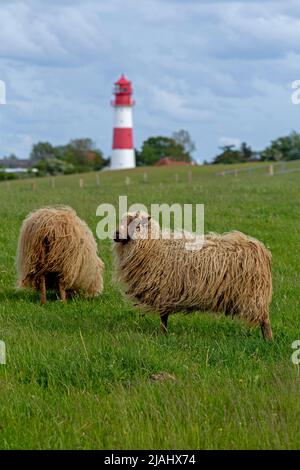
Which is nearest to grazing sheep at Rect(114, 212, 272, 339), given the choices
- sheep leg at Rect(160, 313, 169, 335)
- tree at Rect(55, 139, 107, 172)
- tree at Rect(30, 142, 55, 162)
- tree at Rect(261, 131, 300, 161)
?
sheep leg at Rect(160, 313, 169, 335)

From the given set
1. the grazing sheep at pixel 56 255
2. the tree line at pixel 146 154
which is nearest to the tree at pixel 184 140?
the tree line at pixel 146 154

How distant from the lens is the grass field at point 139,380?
5719 millimetres

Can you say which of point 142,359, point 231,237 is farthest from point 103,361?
point 231,237

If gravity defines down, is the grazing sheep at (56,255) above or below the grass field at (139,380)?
above

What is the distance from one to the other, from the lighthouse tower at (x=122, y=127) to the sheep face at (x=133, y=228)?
265ft

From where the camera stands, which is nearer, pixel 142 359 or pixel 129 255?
pixel 142 359

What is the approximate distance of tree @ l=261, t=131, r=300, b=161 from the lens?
327ft

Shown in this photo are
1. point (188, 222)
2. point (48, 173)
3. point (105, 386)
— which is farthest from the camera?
point (48, 173)

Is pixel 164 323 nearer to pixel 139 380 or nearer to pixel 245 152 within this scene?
pixel 139 380

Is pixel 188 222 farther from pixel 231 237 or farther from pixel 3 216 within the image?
pixel 231 237

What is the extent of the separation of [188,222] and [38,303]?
8.48 meters

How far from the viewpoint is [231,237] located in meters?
9.51

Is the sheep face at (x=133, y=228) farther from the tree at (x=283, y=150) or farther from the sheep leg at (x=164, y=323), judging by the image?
the tree at (x=283, y=150)

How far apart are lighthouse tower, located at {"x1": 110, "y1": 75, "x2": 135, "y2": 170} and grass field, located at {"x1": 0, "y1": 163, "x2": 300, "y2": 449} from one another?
260 ft
